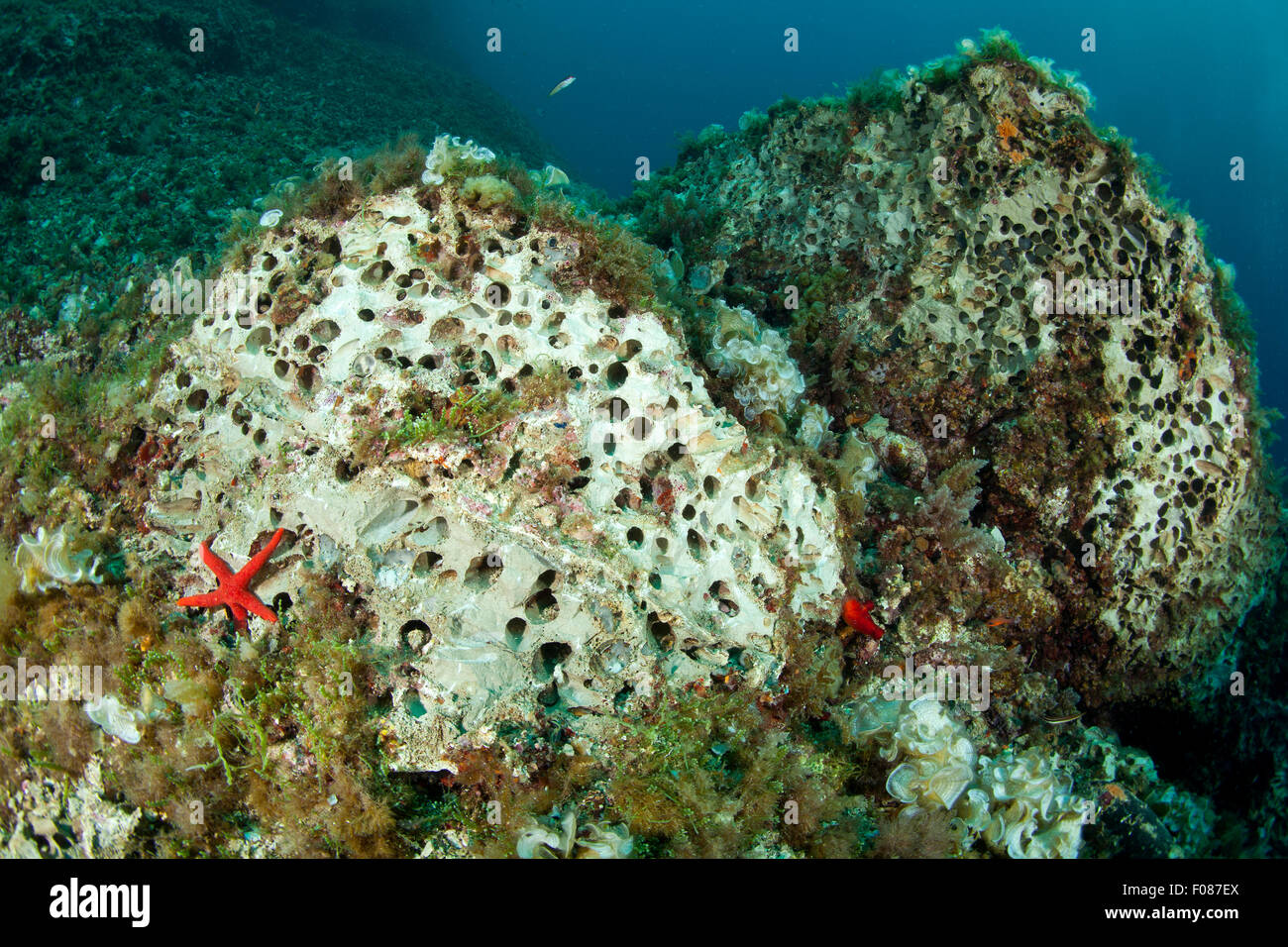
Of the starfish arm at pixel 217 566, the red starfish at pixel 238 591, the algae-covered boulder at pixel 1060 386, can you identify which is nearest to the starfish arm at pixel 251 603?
the red starfish at pixel 238 591

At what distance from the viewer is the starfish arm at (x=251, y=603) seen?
3.60 metres

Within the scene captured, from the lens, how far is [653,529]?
12.2 ft

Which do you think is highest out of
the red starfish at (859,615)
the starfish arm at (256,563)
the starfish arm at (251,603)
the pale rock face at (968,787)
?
the starfish arm at (256,563)

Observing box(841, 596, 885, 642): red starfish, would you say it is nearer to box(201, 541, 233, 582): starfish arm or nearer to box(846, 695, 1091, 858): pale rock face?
box(846, 695, 1091, 858): pale rock face

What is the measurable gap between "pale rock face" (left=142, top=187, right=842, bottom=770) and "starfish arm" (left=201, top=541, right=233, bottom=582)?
0.11 metres

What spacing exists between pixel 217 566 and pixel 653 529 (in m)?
2.63

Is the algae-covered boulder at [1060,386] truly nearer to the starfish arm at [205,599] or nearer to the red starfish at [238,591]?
the red starfish at [238,591]

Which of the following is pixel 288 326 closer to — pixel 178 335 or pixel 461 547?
pixel 178 335

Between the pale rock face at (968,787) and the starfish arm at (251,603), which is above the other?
the starfish arm at (251,603)

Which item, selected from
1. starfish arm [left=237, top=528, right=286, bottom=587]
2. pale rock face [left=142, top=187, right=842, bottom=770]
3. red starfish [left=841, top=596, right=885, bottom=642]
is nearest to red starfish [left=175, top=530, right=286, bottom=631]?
starfish arm [left=237, top=528, right=286, bottom=587]

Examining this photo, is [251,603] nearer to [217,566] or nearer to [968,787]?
[217,566]

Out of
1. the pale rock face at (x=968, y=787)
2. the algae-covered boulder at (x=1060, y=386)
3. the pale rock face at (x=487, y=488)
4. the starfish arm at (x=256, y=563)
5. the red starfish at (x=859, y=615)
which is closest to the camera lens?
the pale rock face at (x=487, y=488)

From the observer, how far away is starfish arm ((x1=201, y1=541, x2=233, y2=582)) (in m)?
3.65

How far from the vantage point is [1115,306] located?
5.40 metres
